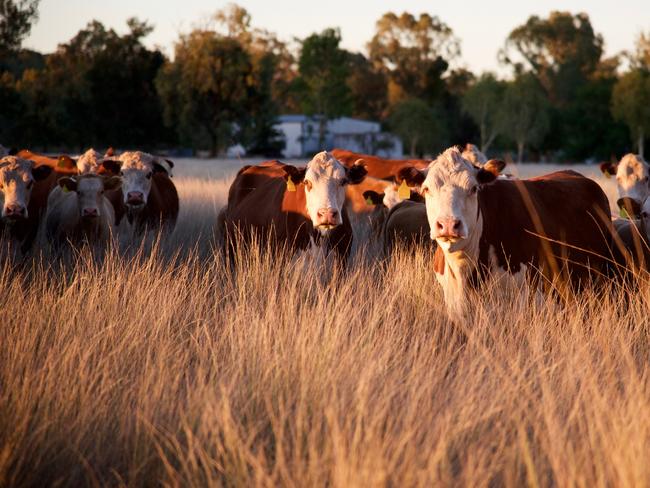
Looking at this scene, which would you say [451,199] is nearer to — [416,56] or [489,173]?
[489,173]

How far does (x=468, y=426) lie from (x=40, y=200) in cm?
864

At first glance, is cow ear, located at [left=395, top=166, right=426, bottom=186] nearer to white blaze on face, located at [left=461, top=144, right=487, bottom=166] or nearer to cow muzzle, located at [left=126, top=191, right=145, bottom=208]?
cow muzzle, located at [left=126, top=191, right=145, bottom=208]

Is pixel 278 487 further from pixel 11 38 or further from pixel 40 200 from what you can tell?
pixel 11 38

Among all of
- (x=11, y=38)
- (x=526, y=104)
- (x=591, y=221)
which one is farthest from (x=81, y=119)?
(x=591, y=221)

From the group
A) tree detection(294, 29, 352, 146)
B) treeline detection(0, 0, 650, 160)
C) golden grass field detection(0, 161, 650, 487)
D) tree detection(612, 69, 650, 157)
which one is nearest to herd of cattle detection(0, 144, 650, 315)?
golden grass field detection(0, 161, 650, 487)

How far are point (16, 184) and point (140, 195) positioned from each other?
1976 millimetres

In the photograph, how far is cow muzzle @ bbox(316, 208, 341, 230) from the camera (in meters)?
7.61

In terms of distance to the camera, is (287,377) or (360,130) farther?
(360,130)

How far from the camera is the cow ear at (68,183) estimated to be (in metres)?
10.9

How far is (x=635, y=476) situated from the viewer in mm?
3357

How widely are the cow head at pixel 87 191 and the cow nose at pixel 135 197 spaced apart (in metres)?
0.53

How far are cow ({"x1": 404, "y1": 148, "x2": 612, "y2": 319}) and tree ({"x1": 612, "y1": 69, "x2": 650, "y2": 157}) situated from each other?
5763cm

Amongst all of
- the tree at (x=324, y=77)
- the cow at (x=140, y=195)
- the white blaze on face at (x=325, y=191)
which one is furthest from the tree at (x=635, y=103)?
the white blaze on face at (x=325, y=191)

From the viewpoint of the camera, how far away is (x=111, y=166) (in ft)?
40.6
